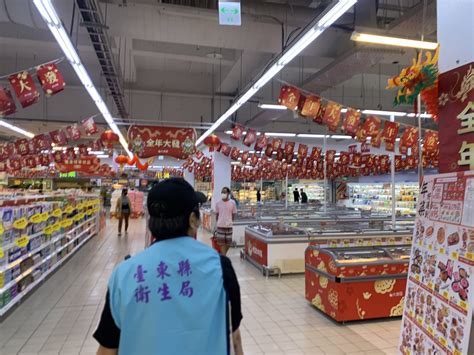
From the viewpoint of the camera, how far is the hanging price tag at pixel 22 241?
539 cm

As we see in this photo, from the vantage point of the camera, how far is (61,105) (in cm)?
1305

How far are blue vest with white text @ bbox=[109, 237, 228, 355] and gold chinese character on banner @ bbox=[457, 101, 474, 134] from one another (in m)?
1.98

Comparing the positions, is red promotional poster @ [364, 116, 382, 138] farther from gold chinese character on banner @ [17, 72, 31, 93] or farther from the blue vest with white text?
the blue vest with white text

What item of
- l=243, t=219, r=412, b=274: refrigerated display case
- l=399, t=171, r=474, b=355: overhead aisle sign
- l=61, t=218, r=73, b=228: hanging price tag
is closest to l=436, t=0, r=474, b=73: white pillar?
l=399, t=171, r=474, b=355: overhead aisle sign

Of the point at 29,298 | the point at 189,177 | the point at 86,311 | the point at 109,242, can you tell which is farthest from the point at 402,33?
the point at 189,177

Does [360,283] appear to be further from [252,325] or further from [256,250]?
[256,250]

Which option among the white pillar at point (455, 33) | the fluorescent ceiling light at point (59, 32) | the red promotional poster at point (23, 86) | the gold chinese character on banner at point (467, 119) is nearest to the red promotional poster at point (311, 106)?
the fluorescent ceiling light at point (59, 32)

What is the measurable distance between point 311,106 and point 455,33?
4426 mm

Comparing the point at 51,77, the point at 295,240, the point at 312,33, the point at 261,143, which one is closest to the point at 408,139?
the point at 261,143

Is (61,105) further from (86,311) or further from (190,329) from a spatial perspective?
(190,329)

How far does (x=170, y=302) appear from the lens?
4.39ft

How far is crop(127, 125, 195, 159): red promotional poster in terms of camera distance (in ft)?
29.1

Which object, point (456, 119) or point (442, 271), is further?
point (456, 119)

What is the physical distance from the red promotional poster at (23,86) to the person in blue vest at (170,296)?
5.43 m
